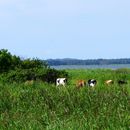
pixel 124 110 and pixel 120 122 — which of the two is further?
pixel 124 110

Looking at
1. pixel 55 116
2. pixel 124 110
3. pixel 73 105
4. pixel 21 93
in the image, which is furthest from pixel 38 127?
pixel 21 93

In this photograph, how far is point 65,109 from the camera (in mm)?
13992

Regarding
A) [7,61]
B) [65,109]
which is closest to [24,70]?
[7,61]

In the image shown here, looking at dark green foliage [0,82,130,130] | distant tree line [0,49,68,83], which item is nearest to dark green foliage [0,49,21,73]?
distant tree line [0,49,68,83]

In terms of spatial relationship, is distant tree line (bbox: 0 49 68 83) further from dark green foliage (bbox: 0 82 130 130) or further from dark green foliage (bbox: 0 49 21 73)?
dark green foliage (bbox: 0 82 130 130)

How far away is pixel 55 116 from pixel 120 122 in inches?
95.4

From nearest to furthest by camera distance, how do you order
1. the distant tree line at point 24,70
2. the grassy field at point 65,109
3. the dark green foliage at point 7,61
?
1. the grassy field at point 65,109
2. the distant tree line at point 24,70
3. the dark green foliage at point 7,61

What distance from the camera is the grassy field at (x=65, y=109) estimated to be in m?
11.1

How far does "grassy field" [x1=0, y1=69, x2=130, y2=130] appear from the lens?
1112cm

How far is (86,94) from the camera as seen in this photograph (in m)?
16.2

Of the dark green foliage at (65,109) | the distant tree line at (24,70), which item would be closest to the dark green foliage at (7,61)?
the distant tree line at (24,70)

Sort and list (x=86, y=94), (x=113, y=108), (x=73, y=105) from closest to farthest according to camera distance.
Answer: (x=113, y=108)
(x=73, y=105)
(x=86, y=94)

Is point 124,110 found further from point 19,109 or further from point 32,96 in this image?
point 32,96

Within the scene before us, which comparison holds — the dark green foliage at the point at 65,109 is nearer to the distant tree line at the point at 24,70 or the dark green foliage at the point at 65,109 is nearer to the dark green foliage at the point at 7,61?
the distant tree line at the point at 24,70
